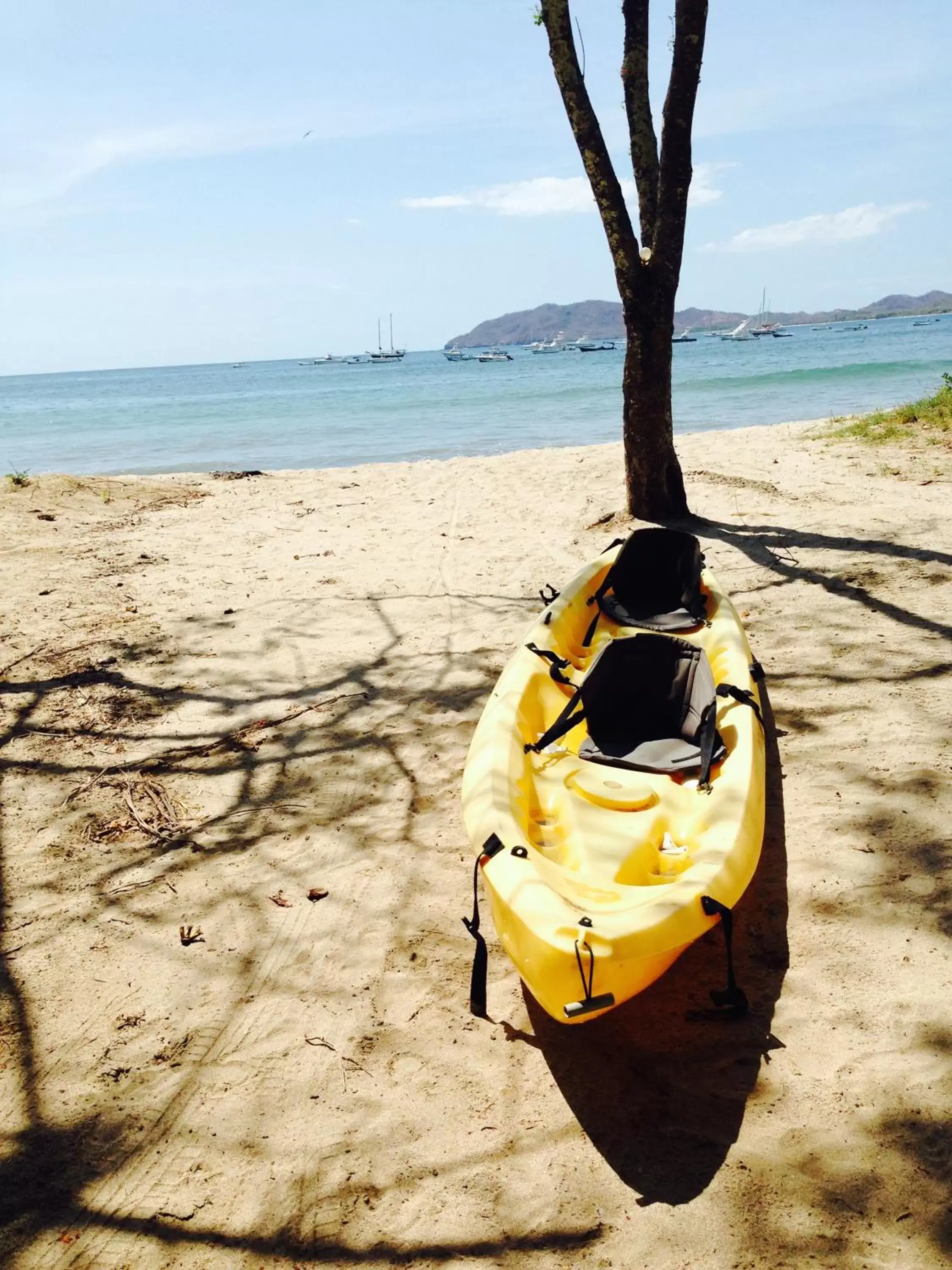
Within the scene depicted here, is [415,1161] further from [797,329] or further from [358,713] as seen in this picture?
[797,329]

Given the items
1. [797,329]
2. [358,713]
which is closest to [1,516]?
[358,713]

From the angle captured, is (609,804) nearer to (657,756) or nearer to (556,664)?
(657,756)

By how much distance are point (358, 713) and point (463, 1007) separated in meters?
2.30

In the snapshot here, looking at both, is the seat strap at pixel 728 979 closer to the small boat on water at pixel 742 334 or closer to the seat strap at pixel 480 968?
the seat strap at pixel 480 968

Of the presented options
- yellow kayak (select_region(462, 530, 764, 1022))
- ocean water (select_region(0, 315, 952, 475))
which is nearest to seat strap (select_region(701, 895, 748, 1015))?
yellow kayak (select_region(462, 530, 764, 1022))

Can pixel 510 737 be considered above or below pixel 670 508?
below

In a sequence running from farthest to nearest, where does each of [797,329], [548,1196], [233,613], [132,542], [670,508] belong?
1. [797,329]
2. [132,542]
3. [670,508]
4. [233,613]
5. [548,1196]

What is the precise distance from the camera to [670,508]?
7.91m

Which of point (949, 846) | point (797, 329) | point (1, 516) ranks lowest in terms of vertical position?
point (949, 846)

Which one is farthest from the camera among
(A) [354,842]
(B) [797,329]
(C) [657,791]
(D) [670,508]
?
(B) [797,329]

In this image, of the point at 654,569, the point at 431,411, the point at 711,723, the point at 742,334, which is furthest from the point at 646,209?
the point at 742,334

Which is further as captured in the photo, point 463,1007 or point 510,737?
point 510,737

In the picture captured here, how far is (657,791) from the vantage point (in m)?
3.26

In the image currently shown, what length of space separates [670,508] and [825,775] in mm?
4499
